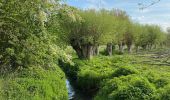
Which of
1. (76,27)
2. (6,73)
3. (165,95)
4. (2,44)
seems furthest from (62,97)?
(76,27)

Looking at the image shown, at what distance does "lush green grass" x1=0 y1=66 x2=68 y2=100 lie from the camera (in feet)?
63.1

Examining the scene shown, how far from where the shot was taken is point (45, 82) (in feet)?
79.6

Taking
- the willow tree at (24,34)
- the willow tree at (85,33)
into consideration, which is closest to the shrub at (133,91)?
the willow tree at (24,34)

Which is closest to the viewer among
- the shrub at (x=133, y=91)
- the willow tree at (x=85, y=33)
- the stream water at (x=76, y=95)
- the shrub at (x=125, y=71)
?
the shrub at (x=133, y=91)

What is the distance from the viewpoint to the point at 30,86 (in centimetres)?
2184

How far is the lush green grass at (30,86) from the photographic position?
19219 millimetres

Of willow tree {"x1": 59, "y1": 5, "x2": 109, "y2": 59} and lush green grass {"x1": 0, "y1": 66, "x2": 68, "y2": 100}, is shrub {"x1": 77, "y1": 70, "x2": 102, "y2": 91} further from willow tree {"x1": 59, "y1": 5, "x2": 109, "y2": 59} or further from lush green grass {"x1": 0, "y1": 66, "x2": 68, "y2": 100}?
willow tree {"x1": 59, "y1": 5, "x2": 109, "y2": 59}

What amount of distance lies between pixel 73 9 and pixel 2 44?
426cm

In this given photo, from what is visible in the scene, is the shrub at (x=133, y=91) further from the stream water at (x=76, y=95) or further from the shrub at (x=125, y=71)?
the stream water at (x=76, y=95)

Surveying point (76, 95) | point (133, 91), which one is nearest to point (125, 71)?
point (76, 95)

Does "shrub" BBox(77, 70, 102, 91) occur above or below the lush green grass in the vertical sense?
below

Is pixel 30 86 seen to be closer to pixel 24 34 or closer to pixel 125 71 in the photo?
pixel 24 34

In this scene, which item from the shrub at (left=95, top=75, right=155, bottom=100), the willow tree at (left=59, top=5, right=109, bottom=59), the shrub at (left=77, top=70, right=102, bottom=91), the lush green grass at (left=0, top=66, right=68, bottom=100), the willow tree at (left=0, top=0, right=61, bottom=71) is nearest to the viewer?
the lush green grass at (left=0, top=66, right=68, bottom=100)

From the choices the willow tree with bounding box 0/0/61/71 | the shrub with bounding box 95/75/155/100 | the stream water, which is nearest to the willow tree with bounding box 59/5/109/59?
the stream water
